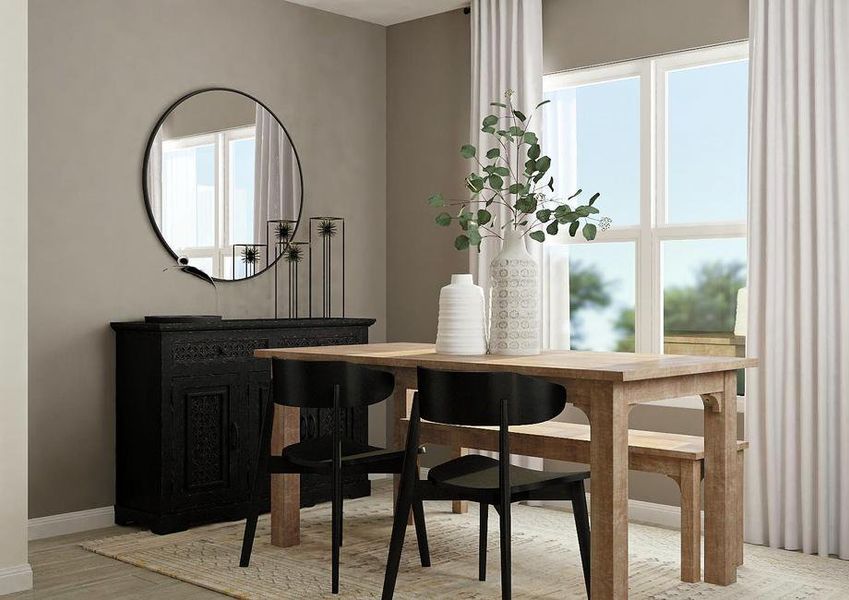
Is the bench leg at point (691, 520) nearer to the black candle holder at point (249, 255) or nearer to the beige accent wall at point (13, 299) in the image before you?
the beige accent wall at point (13, 299)

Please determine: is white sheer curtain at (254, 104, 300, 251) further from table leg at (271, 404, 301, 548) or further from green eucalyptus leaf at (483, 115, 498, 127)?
green eucalyptus leaf at (483, 115, 498, 127)

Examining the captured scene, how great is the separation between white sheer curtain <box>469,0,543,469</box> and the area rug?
84cm

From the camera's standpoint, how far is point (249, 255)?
5086 mm

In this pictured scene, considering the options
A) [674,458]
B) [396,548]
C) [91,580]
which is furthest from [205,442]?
[674,458]

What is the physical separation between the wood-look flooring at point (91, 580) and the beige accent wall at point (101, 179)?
42cm

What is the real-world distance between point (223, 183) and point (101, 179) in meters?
0.65

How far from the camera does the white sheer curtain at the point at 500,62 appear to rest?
5.02m

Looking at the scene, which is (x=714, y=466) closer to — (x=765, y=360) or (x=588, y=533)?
(x=588, y=533)

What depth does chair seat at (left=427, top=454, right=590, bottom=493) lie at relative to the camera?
312 centimetres

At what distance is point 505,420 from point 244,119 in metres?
2.77

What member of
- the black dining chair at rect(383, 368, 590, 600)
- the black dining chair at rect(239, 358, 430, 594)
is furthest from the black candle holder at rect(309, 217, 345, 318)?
the black dining chair at rect(383, 368, 590, 600)

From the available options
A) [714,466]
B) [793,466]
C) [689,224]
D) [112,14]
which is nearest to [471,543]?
[714,466]

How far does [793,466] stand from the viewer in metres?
4.09

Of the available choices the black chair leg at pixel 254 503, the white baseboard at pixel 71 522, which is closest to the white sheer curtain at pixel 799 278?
the black chair leg at pixel 254 503
